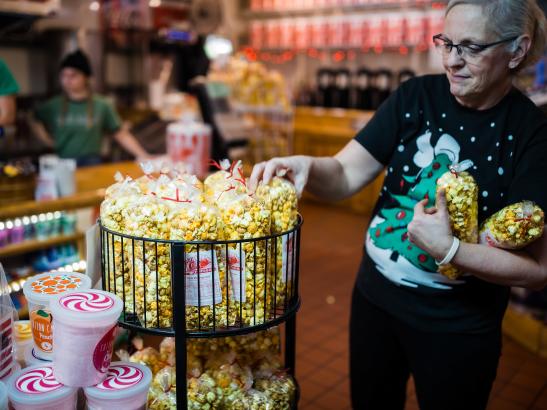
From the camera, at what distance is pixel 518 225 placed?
1147 mm

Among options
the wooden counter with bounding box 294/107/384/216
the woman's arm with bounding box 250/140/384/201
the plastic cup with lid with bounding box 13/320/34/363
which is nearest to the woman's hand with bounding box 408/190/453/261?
the woman's arm with bounding box 250/140/384/201

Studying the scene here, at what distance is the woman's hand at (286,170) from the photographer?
4.13ft

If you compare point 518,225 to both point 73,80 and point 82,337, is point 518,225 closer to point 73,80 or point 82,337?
point 82,337

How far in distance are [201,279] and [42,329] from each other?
13.3 inches

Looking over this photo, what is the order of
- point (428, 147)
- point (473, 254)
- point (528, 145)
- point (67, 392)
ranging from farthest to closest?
point (428, 147) → point (528, 145) → point (473, 254) → point (67, 392)

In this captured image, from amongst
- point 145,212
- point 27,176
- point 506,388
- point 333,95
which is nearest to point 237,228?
point 145,212

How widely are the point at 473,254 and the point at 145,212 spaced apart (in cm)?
69

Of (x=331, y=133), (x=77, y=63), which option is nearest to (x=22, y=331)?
(x=77, y=63)

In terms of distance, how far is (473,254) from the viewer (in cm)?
121

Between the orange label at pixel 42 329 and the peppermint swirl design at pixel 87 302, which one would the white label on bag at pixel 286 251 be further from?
the orange label at pixel 42 329

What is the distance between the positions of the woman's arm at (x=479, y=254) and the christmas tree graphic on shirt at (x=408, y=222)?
0.20 m

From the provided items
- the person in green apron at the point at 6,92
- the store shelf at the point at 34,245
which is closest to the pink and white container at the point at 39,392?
the store shelf at the point at 34,245

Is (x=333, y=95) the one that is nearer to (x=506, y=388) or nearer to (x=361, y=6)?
(x=361, y=6)

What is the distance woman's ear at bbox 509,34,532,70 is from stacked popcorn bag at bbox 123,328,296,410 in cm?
85
